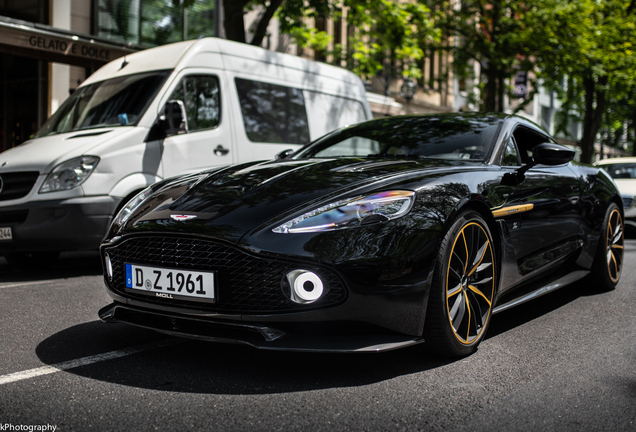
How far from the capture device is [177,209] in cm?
310

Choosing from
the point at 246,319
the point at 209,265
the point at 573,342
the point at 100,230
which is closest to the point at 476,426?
the point at 246,319

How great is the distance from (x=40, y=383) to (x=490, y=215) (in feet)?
7.50

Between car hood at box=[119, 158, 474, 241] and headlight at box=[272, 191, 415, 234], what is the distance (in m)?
0.05

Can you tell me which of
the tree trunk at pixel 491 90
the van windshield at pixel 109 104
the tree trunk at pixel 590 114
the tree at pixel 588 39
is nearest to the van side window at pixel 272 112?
the van windshield at pixel 109 104

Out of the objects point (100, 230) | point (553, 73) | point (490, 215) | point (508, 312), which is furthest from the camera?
point (553, 73)

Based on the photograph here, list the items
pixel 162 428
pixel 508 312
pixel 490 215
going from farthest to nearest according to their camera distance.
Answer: pixel 508 312, pixel 490 215, pixel 162 428

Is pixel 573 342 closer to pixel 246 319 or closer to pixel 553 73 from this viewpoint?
pixel 246 319

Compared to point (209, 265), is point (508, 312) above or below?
below

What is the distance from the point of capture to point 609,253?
17.4 feet

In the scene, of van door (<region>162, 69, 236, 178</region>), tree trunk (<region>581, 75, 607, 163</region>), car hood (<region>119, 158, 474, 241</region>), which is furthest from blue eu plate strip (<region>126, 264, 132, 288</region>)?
tree trunk (<region>581, 75, 607, 163</region>)

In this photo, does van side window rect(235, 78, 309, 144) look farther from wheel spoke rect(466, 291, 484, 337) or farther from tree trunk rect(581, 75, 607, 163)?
tree trunk rect(581, 75, 607, 163)

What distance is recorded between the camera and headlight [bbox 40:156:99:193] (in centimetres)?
547

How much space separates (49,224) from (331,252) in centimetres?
352

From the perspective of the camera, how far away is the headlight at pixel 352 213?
2.78 m
